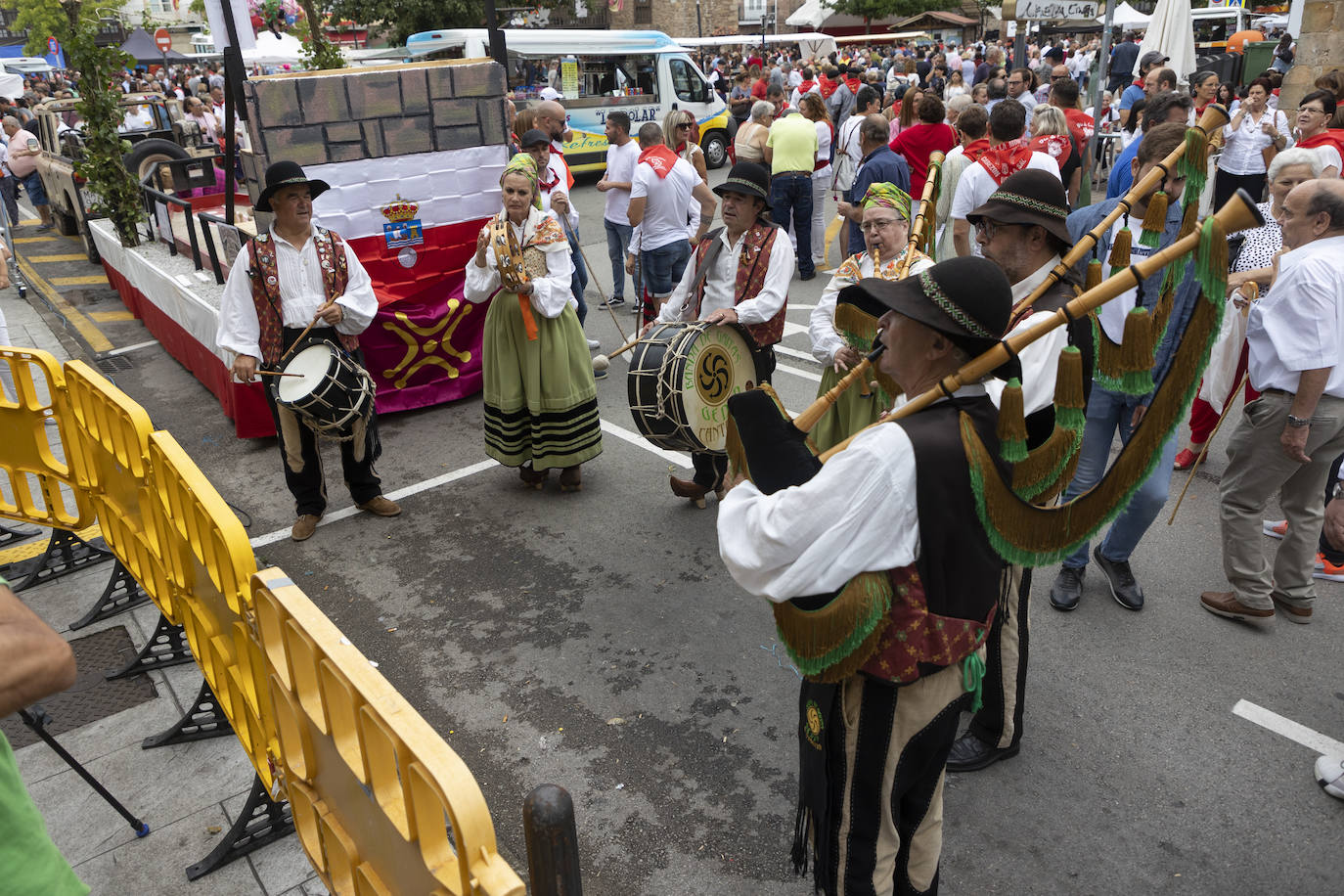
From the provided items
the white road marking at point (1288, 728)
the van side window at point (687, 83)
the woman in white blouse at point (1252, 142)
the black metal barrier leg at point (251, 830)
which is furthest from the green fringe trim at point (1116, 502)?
the van side window at point (687, 83)

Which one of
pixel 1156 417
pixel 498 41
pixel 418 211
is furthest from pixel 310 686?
pixel 498 41

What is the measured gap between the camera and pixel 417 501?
225 inches

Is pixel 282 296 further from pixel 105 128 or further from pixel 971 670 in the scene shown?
pixel 105 128

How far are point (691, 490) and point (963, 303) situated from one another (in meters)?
3.46

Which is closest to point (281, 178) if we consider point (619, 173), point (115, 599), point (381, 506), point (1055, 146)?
point (381, 506)

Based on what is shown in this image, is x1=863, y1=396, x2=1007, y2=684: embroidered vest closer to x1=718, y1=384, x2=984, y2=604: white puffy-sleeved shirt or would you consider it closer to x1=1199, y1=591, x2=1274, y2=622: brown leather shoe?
x1=718, y1=384, x2=984, y2=604: white puffy-sleeved shirt

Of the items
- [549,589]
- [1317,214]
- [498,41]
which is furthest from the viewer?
[498,41]

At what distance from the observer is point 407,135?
6824 mm

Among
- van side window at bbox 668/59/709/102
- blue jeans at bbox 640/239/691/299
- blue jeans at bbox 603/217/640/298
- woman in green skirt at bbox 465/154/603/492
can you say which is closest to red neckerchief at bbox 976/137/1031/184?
blue jeans at bbox 640/239/691/299

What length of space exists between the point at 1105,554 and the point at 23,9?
60.0 m

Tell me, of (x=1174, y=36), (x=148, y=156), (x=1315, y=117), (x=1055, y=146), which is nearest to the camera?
(x=1055, y=146)

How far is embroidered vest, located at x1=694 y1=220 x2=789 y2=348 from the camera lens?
4703mm

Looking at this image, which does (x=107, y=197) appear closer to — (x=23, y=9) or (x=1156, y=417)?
(x=1156, y=417)

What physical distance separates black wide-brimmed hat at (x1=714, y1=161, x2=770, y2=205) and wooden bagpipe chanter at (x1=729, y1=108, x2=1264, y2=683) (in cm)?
247
